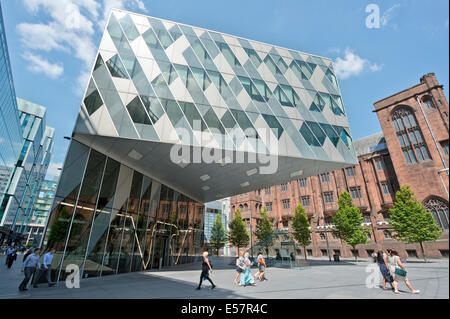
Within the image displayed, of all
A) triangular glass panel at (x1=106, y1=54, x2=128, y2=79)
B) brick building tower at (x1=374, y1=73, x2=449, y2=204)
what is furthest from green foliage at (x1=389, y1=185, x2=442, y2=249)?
triangular glass panel at (x1=106, y1=54, x2=128, y2=79)

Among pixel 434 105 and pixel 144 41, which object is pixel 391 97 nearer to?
pixel 434 105

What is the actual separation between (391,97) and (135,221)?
2067 inches

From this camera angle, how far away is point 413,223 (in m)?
28.3

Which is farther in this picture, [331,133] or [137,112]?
[331,133]

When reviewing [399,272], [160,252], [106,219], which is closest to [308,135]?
[399,272]

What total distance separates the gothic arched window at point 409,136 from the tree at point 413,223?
38.0ft

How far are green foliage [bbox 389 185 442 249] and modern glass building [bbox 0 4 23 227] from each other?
54.6m

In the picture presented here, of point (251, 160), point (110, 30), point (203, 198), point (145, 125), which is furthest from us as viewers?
point (203, 198)

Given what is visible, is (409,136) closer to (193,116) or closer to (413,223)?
(413,223)

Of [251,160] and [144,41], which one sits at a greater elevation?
[144,41]

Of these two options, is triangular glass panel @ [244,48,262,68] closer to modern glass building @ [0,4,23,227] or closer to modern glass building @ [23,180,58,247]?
modern glass building @ [0,4,23,227]

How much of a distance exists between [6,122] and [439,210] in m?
71.5
